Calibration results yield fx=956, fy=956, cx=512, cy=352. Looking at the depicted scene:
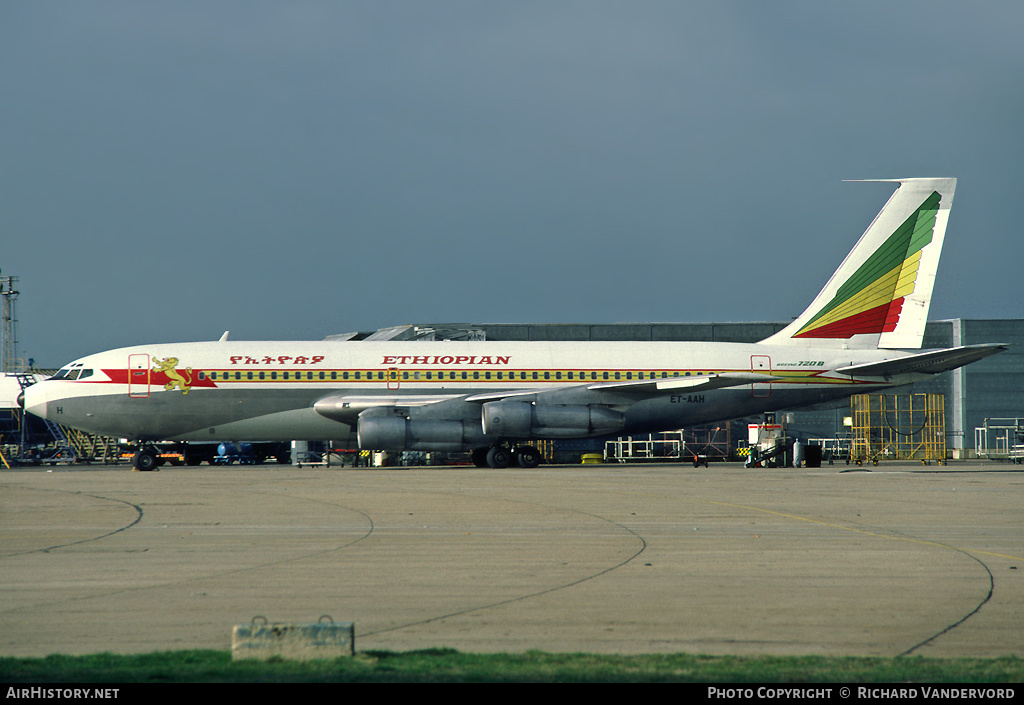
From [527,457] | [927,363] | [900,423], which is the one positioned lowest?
[527,457]

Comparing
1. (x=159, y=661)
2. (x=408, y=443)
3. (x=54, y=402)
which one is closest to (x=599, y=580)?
(x=159, y=661)

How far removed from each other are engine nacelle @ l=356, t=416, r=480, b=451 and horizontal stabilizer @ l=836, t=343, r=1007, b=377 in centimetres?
1495

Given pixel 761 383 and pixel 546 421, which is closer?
pixel 546 421

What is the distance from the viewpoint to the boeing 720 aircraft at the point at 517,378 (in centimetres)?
3381

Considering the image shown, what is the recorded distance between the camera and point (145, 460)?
33.7 meters

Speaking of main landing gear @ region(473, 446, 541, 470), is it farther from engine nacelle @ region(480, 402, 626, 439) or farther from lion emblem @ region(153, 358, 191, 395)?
lion emblem @ region(153, 358, 191, 395)

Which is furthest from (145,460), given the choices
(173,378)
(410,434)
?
(410,434)

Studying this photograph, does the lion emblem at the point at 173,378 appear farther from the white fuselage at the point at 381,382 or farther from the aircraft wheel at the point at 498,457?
the aircraft wheel at the point at 498,457

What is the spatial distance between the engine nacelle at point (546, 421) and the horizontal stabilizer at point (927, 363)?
9.44 meters

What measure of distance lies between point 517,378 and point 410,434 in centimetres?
496

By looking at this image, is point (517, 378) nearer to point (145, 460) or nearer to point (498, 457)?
point (498, 457)

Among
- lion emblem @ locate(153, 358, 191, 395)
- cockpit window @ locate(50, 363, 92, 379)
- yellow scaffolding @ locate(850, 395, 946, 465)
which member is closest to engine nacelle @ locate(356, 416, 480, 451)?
lion emblem @ locate(153, 358, 191, 395)

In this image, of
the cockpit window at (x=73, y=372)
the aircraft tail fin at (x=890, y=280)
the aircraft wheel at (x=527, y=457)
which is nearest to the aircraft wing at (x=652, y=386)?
the aircraft wheel at (x=527, y=457)

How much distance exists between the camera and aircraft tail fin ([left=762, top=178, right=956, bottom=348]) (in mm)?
37125
